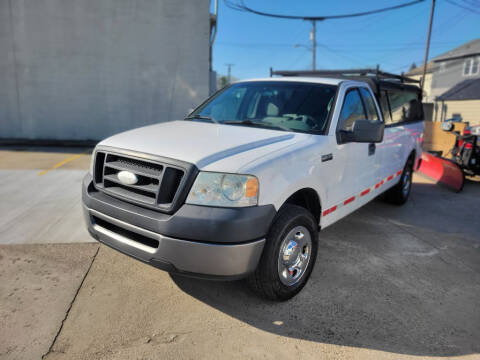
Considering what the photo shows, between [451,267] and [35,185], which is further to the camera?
[35,185]

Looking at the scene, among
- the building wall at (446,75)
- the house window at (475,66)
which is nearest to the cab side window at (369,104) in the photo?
the house window at (475,66)

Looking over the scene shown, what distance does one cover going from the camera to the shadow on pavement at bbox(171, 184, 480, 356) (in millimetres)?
2531

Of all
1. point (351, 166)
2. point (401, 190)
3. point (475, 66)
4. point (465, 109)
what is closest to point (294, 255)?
point (351, 166)

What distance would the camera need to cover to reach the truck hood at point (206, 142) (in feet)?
8.02

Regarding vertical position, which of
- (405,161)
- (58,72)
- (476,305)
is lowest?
(476,305)

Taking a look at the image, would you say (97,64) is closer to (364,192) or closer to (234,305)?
(364,192)

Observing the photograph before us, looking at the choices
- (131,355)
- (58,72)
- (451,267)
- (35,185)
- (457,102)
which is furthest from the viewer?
(457,102)

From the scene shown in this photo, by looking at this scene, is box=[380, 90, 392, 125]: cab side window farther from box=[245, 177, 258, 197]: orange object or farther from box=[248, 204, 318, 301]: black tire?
box=[245, 177, 258, 197]: orange object

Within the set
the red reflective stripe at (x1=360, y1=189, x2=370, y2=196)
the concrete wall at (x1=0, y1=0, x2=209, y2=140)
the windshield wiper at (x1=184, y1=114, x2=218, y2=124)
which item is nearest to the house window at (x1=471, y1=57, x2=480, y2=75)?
the concrete wall at (x1=0, y1=0, x2=209, y2=140)

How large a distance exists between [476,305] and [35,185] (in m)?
6.41

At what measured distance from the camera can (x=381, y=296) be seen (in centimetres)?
304

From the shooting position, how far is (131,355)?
2.26 meters

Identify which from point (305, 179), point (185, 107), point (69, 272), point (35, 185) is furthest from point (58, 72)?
point (305, 179)

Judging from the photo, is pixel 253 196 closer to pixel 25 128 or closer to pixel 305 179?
pixel 305 179
